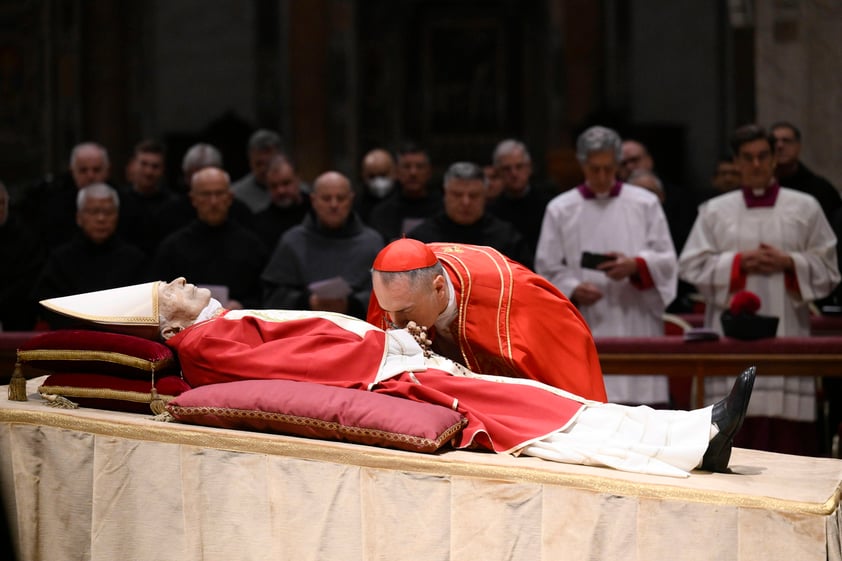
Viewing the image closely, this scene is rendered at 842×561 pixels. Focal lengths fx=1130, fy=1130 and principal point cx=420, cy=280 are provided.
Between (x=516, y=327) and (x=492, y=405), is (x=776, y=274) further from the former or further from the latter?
(x=492, y=405)

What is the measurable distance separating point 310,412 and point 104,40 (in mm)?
10194

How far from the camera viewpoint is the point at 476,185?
260 inches

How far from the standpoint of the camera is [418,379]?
3826 millimetres

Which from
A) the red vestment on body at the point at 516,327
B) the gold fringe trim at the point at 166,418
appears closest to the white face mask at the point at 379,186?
the red vestment on body at the point at 516,327

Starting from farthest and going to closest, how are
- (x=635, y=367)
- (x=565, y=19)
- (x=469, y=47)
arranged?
1. (x=469, y=47)
2. (x=565, y=19)
3. (x=635, y=367)

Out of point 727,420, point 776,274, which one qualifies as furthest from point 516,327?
point 776,274

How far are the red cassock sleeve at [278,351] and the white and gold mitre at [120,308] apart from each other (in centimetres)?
14

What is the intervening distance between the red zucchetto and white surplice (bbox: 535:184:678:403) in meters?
2.30

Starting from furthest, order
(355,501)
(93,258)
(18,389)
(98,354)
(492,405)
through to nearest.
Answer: (93,258) < (18,389) < (98,354) < (492,405) < (355,501)

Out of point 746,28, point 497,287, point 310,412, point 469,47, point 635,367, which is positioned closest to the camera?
point 310,412

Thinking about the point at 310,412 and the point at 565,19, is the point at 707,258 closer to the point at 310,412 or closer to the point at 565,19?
the point at 310,412

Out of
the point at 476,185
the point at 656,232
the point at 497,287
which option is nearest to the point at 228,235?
the point at 476,185

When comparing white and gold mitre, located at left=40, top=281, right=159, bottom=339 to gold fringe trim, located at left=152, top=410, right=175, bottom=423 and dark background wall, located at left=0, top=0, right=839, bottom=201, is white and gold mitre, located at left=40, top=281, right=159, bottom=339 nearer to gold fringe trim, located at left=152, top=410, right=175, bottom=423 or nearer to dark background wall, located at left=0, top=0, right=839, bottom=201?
gold fringe trim, located at left=152, top=410, right=175, bottom=423

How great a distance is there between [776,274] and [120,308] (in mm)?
3593
